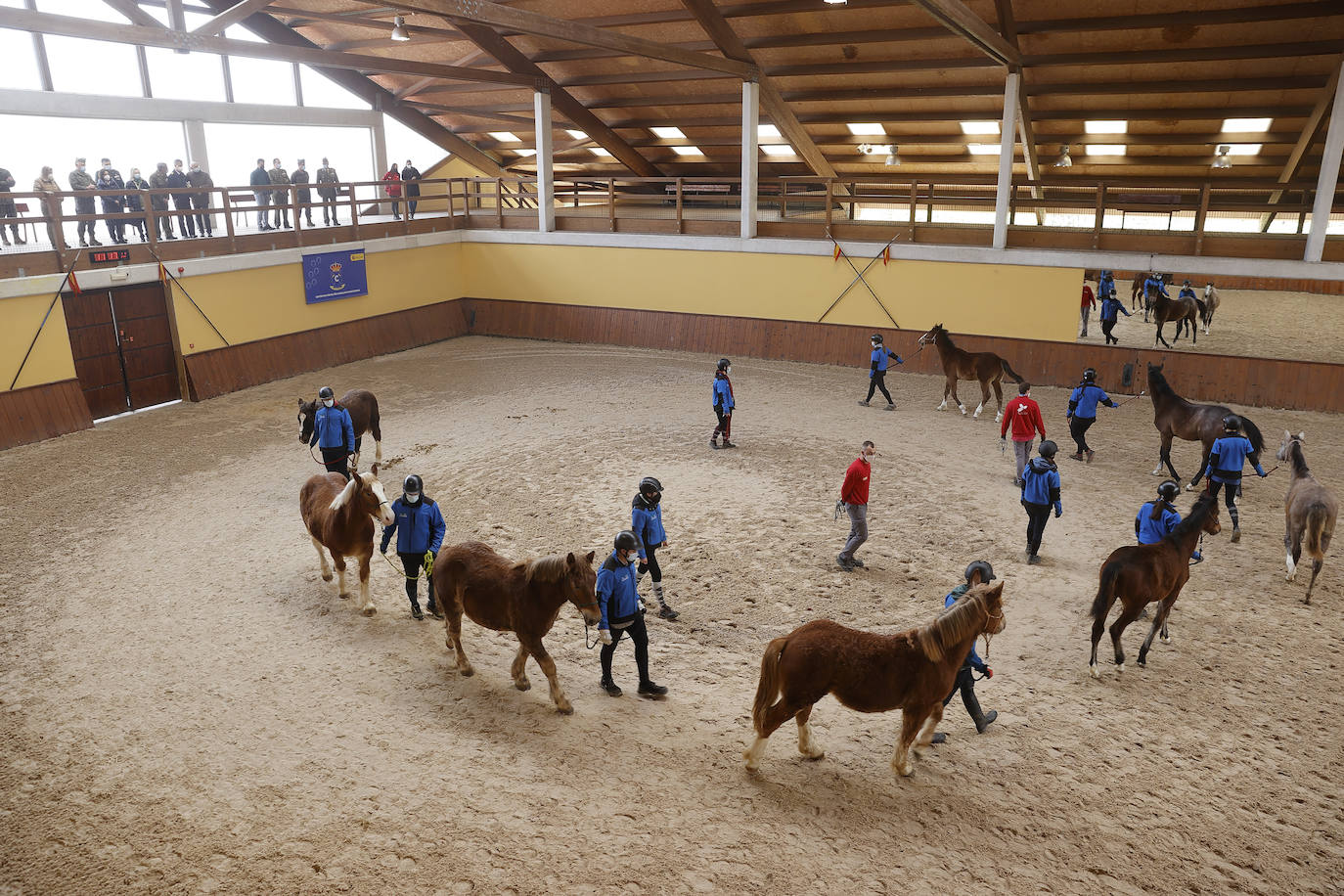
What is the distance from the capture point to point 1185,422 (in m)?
11.2

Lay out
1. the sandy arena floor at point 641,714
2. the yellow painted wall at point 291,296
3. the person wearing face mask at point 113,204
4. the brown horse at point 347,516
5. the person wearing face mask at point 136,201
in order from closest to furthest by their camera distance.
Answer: the sandy arena floor at point 641,714, the brown horse at point 347,516, the person wearing face mask at point 113,204, the person wearing face mask at point 136,201, the yellow painted wall at point 291,296

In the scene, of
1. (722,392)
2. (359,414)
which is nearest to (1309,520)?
(722,392)

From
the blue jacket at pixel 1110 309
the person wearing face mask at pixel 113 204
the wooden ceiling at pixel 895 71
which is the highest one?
the wooden ceiling at pixel 895 71

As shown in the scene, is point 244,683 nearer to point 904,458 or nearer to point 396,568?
point 396,568

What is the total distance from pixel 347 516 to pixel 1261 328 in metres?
21.3

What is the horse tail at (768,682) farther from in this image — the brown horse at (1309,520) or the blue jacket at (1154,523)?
the brown horse at (1309,520)

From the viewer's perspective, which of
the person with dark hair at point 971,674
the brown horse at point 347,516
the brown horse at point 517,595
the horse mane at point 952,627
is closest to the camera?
the horse mane at point 952,627

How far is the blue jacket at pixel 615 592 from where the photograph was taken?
251 inches

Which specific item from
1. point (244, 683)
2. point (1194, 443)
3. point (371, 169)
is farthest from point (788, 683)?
point (371, 169)

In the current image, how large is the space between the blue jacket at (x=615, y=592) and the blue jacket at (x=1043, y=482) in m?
4.63

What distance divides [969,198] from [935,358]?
445 centimetres

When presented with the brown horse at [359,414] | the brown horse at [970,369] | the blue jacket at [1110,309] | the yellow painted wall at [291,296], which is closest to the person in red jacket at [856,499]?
the brown horse at [359,414]

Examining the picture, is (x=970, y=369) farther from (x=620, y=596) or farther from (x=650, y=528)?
(x=620, y=596)

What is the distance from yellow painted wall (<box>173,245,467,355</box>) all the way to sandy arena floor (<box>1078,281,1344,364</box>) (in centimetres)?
1555
